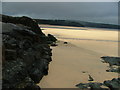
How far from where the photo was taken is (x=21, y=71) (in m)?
6.04

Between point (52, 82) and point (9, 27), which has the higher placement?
point (9, 27)

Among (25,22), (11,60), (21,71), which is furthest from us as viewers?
(25,22)

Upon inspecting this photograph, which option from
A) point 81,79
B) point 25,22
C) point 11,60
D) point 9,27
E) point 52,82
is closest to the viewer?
point 11,60

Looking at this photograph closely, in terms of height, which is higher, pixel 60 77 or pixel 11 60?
pixel 11 60

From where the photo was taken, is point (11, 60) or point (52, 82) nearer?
point (11, 60)

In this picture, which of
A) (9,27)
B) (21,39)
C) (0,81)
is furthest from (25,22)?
(0,81)

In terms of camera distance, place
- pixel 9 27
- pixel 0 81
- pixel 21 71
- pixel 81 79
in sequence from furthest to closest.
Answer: pixel 9 27 → pixel 81 79 → pixel 21 71 → pixel 0 81

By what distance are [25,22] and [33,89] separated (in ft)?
36.5

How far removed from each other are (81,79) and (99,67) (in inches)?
116

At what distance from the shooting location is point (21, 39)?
8352mm

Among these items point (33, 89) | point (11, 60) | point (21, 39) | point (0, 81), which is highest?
point (21, 39)

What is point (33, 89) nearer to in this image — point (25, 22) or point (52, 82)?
point (52, 82)

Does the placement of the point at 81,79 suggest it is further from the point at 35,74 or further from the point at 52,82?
the point at 35,74

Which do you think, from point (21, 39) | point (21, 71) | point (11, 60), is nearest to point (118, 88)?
point (21, 71)
